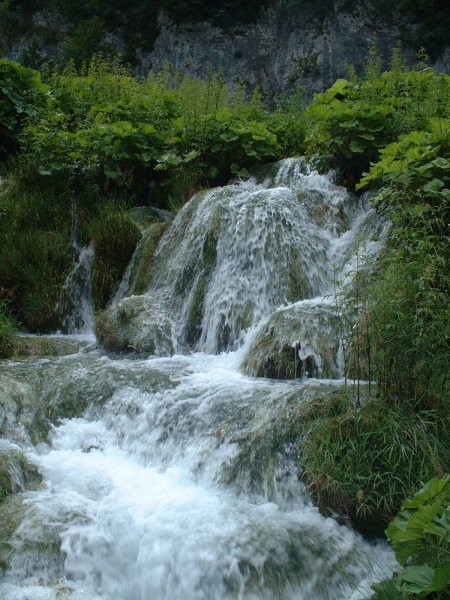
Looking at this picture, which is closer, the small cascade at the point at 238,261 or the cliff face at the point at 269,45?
the small cascade at the point at 238,261

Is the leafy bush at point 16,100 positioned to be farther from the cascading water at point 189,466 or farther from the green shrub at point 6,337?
the cascading water at point 189,466

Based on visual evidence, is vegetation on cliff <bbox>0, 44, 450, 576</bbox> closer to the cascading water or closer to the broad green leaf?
the cascading water

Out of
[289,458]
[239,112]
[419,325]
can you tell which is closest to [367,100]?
[239,112]

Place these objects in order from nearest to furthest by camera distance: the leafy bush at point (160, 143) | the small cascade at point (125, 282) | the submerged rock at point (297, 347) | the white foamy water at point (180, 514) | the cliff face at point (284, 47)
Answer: the white foamy water at point (180, 514), the submerged rock at point (297, 347), the small cascade at point (125, 282), the leafy bush at point (160, 143), the cliff face at point (284, 47)

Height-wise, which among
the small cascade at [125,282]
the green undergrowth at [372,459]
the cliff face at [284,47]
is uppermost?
the cliff face at [284,47]

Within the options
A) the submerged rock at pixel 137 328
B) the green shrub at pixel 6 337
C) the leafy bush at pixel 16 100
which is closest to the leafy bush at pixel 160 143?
the leafy bush at pixel 16 100

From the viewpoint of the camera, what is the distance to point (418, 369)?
3.42m

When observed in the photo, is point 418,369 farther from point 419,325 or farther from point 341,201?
point 341,201

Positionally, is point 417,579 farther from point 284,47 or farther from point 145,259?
point 284,47

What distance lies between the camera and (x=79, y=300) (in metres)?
7.27

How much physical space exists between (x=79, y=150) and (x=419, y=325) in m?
6.14

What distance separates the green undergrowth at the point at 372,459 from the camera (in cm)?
313

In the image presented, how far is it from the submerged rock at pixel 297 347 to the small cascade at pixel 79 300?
2732mm

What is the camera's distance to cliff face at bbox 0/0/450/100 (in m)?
14.8
